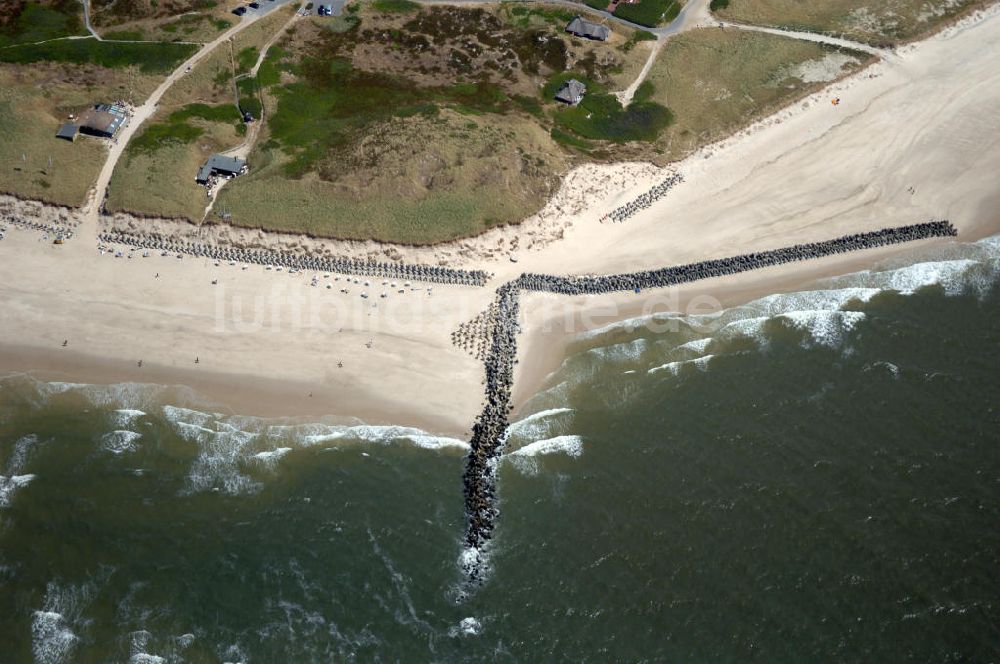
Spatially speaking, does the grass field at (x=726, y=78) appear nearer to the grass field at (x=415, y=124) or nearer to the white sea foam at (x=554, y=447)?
the grass field at (x=415, y=124)

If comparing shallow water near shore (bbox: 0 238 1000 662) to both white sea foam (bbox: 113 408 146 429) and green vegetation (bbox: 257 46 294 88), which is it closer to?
white sea foam (bbox: 113 408 146 429)

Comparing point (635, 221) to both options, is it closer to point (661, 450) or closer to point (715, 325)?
point (715, 325)

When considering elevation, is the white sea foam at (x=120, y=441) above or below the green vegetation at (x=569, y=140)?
below

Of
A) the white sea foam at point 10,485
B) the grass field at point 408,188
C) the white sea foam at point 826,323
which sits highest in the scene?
the grass field at point 408,188

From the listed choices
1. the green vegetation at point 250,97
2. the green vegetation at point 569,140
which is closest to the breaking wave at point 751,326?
the green vegetation at point 569,140

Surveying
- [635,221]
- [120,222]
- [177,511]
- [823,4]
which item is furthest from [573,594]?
[823,4]

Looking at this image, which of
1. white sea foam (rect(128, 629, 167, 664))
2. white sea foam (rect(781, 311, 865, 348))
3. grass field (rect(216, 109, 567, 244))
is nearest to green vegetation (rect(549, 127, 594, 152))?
grass field (rect(216, 109, 567, 244))
